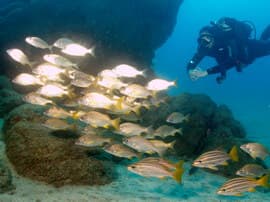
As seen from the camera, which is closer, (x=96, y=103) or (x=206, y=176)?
(x=96, y=103)

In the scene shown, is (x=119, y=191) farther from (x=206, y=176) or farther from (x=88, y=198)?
(x=206, y=176)

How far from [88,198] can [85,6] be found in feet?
53.0

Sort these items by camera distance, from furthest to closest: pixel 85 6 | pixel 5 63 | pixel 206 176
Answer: pixel 85 6
pixel 5 63
pixel 206 176

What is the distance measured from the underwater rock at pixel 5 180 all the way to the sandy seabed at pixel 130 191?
15cm

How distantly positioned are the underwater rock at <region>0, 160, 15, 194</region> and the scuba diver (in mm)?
8009

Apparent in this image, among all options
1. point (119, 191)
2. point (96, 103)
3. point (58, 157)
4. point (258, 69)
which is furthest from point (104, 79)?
point (258, 69)

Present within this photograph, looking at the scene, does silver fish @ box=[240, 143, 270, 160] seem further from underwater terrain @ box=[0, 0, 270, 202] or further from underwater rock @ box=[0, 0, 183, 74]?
underwater rock @ box=[0, 0, 183, 74]

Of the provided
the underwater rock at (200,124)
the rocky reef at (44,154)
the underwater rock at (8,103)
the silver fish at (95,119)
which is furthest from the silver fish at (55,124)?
the underwater rock at (200,124)

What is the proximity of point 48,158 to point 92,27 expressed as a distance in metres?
13.4

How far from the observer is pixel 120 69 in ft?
28.4

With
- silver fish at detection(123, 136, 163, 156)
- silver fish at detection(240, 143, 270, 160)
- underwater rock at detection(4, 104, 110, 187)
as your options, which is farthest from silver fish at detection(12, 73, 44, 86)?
silver fish at detection(240, 143, 270, 160)

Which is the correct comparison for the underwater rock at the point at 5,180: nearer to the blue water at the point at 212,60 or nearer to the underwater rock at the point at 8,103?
the underwater rock at the point at 8,103

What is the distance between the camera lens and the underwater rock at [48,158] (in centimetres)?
684

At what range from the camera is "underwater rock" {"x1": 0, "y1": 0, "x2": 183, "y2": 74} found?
17.8m
